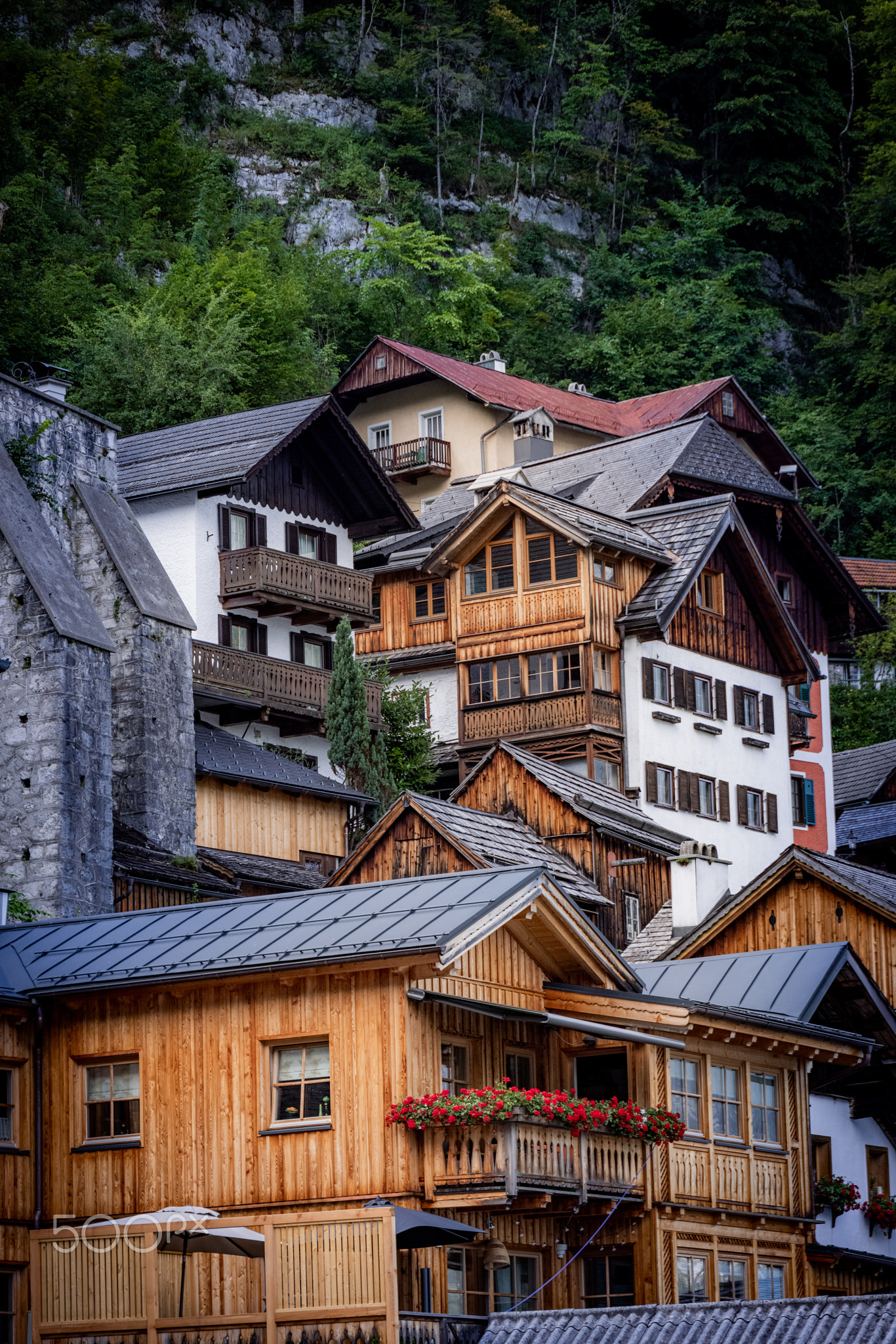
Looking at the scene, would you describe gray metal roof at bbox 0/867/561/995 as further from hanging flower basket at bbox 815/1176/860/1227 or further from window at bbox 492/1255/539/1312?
hanging flower basket at bbox 815/1176/860/1227

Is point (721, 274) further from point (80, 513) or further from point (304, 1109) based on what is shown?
point (304, 1109)

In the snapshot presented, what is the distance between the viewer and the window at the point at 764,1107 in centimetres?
2925

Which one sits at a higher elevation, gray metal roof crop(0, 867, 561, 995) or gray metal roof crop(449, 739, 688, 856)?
gray metal roof crop(449, 739, 688, 856)

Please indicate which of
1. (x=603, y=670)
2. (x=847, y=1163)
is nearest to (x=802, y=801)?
(x=603, y=670)

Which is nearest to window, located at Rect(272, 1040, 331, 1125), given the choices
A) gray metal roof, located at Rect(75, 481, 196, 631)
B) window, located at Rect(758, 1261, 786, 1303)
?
window, located at Rect(758, 1261, 786, 1303)

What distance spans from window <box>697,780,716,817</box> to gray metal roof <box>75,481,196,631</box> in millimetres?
14821

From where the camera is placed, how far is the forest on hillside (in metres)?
72.5

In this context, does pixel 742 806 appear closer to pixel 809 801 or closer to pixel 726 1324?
pixel 809 801

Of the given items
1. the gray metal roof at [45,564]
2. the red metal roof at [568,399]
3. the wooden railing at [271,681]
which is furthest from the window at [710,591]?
the gray metal roof at [45,564]

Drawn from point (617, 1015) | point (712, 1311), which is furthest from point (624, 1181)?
point (712, 1311)

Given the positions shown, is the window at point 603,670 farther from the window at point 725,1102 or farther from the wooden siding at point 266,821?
the window at point 725,1102

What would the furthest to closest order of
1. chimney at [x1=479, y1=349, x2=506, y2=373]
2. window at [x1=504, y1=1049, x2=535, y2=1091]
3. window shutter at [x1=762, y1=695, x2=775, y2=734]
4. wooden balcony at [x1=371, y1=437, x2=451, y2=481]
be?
chimney at [x1=479, y1=349, x2=506, y2=373] → wooden balcony at [x1=371, y1=437, x2=451, y2=481] → window shutter at [x1=762, y1=695, x2=775, y2=734] → window at [x1=504, y1=1049, x2=535, y2=1091]

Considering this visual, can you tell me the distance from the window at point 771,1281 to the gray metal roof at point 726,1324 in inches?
332

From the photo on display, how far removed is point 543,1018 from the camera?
81.1 feet
